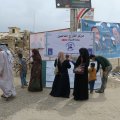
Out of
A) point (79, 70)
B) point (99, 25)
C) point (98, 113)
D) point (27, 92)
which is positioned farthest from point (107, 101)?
point (99, 25)

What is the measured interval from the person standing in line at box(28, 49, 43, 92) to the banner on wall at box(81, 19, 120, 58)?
4220 millimetres

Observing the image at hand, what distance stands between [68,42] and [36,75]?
1.75 meters

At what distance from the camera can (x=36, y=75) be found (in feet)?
47.5

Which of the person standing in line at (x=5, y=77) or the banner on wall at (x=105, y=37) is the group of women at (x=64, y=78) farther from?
the banner on wall at (x=105, y=37)

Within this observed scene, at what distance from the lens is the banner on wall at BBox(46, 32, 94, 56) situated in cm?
1489

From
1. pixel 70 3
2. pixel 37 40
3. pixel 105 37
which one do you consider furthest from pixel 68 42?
pixel 105 37

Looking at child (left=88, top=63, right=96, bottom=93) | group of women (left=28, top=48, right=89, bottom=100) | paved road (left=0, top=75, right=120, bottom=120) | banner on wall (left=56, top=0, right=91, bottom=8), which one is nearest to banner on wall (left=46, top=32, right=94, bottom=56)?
child (left=88, top=63, right=96, bottom=93)

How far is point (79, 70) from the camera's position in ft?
41.0

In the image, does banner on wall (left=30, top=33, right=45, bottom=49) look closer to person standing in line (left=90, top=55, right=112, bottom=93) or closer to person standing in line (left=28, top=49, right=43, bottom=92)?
person standing in line (left=28, top=49, right=43, bottom=92)

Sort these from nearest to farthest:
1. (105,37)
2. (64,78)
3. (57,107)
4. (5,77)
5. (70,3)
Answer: (57,107) → (5,77) → (64,78) → (70,3) → (105,37)

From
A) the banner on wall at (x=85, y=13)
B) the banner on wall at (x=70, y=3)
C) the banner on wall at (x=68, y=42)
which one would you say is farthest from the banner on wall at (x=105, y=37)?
the banner on wall at (x=68, y=42)

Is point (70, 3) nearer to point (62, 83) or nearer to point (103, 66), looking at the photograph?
point (103, 66)

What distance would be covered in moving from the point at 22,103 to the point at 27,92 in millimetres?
2317

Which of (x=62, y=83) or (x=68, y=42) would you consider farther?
(x=68, y=42)
